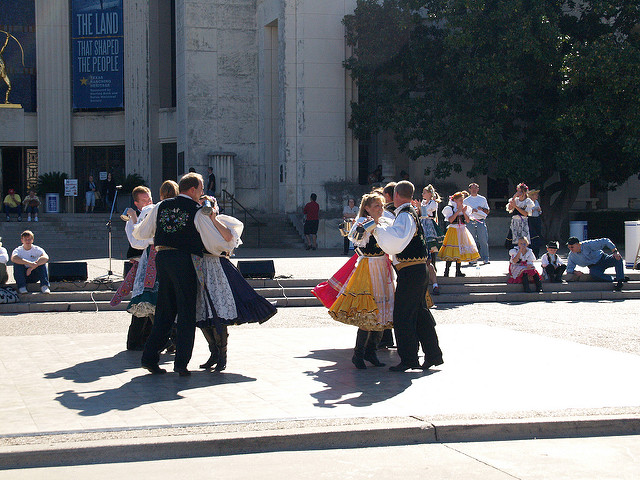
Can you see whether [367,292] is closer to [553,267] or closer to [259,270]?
[259,270]

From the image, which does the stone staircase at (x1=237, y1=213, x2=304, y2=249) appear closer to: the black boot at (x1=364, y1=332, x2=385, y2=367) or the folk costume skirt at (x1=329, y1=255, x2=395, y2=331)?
the black boot at (x1=364, y1=332, x2=385, y2=367)

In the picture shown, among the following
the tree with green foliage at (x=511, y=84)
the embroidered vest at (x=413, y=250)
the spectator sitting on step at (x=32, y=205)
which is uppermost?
the tree with green foliage at (x=511, y=84)

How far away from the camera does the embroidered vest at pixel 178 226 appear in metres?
8.61

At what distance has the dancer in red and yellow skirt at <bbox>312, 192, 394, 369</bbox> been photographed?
29.6ft

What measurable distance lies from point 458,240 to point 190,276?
31.8 feet

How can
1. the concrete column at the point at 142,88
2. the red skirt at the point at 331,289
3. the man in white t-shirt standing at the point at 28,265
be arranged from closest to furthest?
the red skirt at the point at 331,289 → the man in white t-shirt standing at the point at 28,265 → the concrete column at the point at 142,88

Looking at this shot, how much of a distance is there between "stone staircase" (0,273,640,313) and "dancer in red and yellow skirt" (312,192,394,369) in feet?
23.5

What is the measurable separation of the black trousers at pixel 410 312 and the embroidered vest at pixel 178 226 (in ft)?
6.82

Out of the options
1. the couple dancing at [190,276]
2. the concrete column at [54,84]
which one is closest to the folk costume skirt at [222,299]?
the couple dancing at [190,276]

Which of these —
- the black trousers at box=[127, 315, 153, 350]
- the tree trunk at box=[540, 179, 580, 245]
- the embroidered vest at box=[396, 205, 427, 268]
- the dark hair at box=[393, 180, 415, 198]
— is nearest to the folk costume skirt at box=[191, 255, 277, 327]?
the embroidered vest at box=[396, 205, 427, 268]

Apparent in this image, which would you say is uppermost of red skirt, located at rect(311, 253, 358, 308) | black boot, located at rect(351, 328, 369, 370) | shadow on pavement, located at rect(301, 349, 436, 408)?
red skirt, located at rect(311, 253, 358, 308)

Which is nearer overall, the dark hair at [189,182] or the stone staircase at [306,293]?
the dark hair at [189,182]

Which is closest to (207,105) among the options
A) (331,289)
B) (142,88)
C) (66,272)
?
(142,88)

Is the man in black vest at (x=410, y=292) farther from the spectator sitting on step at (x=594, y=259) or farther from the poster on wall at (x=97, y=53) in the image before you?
the poster on wall at (x=97, y=53)
